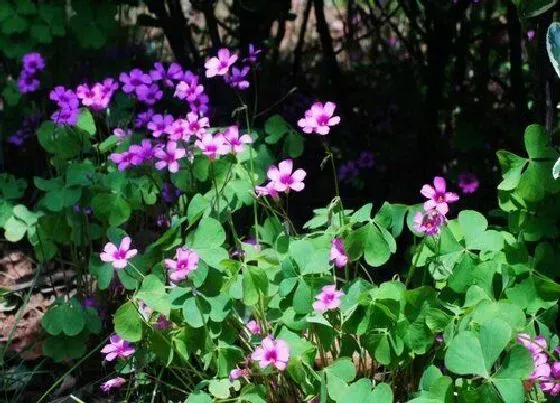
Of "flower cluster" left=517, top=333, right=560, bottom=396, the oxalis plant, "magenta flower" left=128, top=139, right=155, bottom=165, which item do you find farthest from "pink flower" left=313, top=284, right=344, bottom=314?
"magenta flower" left=128, top=139, right=155, bottom=165

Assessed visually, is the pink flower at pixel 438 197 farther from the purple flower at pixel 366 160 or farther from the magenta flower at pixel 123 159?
the purple flower at pixel 366 160

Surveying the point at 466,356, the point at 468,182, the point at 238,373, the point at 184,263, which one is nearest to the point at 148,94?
the point at 184,263

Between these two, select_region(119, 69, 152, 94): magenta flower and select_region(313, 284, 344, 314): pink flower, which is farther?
select_region(119, 69, 152, 94): magenta flower

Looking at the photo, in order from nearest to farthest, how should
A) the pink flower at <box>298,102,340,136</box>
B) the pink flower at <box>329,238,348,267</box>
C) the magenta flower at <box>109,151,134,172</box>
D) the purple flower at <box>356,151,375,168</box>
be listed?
the pink flower at <box>329,238,348,267</box>
the pink flower at <box>298,102,340,136</box>
the magenta flower at <box>109,151,134,172</box>
the purple flower at <box>356,151,375,168</box>

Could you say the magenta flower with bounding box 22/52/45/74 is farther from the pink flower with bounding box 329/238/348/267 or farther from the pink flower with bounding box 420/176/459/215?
the pink flower with bounding box 420/176/459/215

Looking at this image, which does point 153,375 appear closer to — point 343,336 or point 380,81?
point 343,336

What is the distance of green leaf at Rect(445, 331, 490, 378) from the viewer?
6.06 ft

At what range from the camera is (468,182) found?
320cm

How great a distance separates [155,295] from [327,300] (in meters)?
0.37

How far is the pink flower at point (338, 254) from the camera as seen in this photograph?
2072 mm

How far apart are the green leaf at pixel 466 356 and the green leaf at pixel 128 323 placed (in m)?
0.64

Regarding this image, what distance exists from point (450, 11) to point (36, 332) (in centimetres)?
160

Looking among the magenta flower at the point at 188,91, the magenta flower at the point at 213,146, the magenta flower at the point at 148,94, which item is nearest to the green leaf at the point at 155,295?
the magenta flower at the point at 213,146

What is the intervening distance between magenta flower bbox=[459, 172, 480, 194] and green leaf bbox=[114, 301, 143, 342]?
4.53 feet
